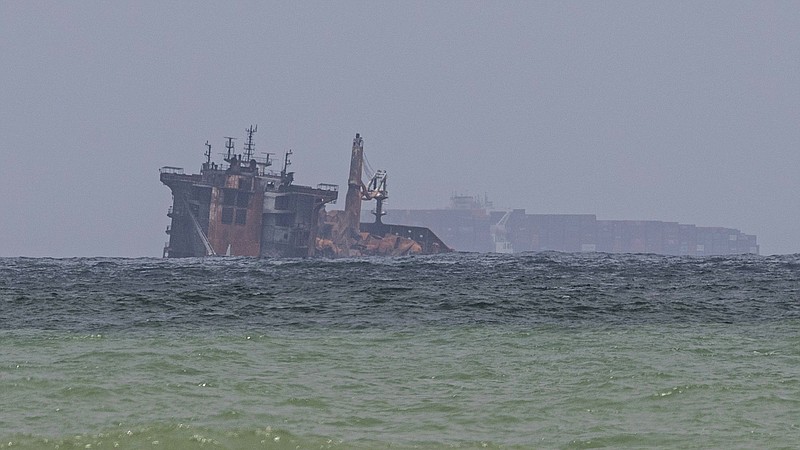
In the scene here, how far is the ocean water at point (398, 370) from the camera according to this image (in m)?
12.0

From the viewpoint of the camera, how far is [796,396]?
46.4 ft

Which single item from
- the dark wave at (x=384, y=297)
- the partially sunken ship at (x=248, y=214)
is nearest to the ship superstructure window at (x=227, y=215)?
the partially sunken ship at (x=248, y=214)

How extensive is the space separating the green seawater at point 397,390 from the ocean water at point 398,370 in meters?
0.05

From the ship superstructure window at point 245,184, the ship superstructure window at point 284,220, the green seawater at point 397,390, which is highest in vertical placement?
the ship superstructure window at point 245,184

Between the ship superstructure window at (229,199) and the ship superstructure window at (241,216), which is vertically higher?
the ship superstructure window at (229,199)

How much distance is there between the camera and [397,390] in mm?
14875

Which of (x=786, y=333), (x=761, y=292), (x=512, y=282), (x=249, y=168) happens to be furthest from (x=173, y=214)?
(x=786, y=333)

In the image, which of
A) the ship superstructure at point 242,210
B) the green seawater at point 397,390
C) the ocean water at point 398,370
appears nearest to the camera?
the green seawater at point 397,390

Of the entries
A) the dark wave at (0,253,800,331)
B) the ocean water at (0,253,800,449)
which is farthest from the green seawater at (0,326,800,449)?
the dark wave at (0,253,800,331)

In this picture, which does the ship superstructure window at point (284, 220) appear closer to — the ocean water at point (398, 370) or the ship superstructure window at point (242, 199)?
the ship superstructure window at point (242, 199)

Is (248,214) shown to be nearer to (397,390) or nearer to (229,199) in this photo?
(229,199)

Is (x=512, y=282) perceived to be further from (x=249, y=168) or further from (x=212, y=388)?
(x=249, y=168)

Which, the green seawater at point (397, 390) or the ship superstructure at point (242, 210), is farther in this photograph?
the ship superstructure at point (242, 210)

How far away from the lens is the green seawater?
38.8 feet
